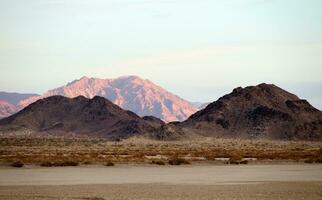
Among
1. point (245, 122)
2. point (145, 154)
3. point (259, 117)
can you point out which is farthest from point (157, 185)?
point (245, 122)

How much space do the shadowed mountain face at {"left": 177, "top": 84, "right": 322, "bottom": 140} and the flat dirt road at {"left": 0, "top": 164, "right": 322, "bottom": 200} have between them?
11708cm

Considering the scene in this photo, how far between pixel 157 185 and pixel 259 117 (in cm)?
13417

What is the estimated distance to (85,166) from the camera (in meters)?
41.3

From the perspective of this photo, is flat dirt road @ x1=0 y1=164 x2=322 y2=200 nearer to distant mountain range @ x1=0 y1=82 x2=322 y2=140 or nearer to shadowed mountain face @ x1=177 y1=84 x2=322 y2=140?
distant mountain range @ x1=0 y1=82 x2=322 y2=140

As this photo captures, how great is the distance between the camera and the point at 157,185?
26516 mm

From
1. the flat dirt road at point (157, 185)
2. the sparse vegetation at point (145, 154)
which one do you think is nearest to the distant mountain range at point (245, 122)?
the sparse vegetation at point (145, 154)

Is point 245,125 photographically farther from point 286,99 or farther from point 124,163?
point 124,163

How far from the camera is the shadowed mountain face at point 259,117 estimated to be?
490 ft

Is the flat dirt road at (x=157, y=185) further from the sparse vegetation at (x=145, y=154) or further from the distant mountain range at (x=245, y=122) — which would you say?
the distant mountain range at (x=245, y=122)

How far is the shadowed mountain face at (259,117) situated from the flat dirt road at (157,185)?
11708cm

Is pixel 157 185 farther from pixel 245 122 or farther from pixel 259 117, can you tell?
pixel 245 122

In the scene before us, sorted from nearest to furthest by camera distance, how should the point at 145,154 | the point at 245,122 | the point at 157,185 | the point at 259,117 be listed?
1. the point at 157,185
2. the point at 145,154
3. the point at 259,117
4. the point at 245,122

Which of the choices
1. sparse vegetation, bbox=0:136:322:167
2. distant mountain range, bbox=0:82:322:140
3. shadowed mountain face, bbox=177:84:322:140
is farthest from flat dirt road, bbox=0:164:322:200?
shadowed mountain face, bbox=177:84:322:140

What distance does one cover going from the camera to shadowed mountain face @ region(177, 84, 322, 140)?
14950 centimetres
